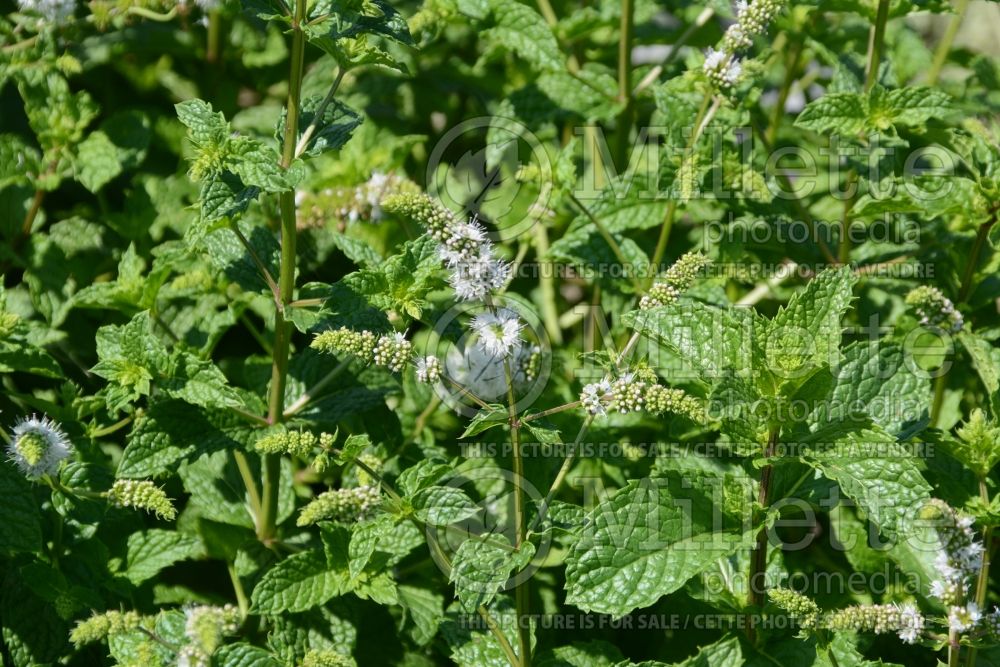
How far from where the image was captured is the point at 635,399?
2189 mm

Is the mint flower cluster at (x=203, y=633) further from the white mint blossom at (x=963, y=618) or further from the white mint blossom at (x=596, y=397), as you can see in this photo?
the white mint blossom at (x=963, y=618)

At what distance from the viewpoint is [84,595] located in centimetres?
253

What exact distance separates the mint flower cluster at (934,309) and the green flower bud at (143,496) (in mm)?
1890

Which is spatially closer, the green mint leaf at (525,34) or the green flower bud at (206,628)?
the green flower bud at (206,628)

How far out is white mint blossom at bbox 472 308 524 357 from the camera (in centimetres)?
226

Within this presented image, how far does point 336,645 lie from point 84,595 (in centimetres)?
62

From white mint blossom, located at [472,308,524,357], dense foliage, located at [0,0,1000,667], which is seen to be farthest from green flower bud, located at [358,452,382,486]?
white mint blossom, located at [472,308,524,357]

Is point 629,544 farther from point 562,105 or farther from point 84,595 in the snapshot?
point 562,105

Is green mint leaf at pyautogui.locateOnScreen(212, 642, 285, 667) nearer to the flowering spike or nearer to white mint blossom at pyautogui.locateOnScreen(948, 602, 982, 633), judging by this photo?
the flowering spike

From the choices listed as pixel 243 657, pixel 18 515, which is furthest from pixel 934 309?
pixel 18 515

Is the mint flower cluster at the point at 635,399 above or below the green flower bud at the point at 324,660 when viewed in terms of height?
above

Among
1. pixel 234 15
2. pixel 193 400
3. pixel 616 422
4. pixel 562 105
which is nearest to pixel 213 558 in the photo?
pixel 193 400

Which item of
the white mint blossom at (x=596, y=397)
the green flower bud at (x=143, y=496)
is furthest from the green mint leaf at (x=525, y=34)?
the green flower bud at (x=143, y=496)

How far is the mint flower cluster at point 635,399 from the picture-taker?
215 cm
